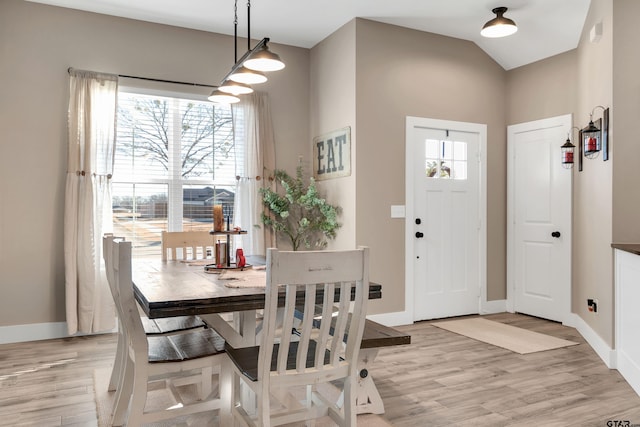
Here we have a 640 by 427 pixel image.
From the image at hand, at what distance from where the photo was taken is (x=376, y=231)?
466cm

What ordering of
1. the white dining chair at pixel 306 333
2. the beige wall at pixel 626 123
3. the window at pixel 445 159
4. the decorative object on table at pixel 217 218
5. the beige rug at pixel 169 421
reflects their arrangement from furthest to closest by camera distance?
the window at pixel 445 159 → the beige wall at pixel 626 123 → the decorative object on table at pixel 217 218 → the beige rug at pixel 169 421 → the white dining chair at pixel 306 333

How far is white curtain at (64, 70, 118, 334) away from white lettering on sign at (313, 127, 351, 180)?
2.05m

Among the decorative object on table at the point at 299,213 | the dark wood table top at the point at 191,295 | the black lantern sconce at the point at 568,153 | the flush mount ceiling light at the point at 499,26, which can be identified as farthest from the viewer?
the decorative object on table at the point at 299,213

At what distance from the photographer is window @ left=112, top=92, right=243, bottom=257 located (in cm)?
459

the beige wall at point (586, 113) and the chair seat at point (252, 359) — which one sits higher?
the beige wall at point (586, 113)

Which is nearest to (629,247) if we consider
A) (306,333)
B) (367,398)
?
(367,398)

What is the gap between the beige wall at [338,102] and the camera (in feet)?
15.1

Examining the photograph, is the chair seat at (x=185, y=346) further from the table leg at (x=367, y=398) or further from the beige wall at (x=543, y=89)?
the beige wall at (x=543, y=89)

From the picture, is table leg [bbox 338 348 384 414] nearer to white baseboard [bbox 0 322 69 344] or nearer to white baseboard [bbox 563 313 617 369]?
white baseboard [bbox 563 313 617 369]

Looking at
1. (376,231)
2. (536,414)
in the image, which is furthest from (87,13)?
(536,414)

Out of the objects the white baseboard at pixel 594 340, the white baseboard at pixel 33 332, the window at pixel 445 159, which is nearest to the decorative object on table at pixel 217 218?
the white baseboard at pixel 33 332

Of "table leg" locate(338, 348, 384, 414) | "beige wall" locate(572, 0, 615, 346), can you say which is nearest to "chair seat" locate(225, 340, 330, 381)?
"table leg" locate(338, 348, 384, 414)

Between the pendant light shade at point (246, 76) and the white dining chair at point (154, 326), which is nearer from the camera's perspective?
the white dining chair at point (154, 326)

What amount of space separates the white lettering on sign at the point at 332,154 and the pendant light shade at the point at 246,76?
1789 mm
